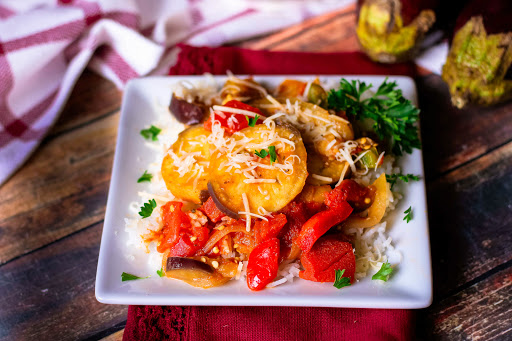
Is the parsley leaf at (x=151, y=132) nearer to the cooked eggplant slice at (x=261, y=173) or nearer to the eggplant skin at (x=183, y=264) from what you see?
the cooked eggplant slice at (x=261, y=173)

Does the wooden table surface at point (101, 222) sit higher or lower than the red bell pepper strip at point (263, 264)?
lower

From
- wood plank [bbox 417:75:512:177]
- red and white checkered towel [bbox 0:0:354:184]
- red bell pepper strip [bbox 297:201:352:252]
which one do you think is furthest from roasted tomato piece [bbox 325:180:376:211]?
red and white checkered towel [bbox 0:0:354:184]

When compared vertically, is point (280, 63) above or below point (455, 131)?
above

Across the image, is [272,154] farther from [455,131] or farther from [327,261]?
[455,131]

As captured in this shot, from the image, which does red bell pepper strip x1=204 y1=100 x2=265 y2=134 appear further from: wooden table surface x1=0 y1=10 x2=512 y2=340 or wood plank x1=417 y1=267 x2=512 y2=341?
wood plank x1=417 y1=267 x2=512 y2=341

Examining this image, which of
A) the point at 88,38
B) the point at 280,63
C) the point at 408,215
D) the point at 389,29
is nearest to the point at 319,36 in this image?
the point at 280,63

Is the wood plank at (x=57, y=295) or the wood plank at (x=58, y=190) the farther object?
the wood plank at (x=58, y=190)

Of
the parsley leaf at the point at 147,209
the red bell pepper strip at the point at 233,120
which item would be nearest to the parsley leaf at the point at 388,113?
the red bell pepper strip at the point at 233,120
